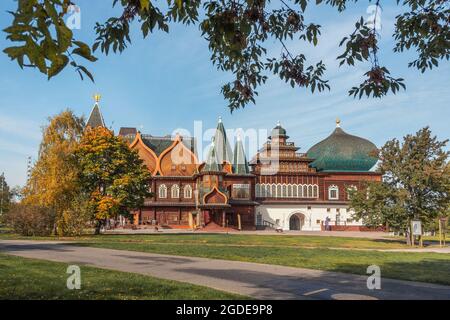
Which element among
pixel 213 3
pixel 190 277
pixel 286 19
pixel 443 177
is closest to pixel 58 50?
pixel 213 3

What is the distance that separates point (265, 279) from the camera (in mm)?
11461

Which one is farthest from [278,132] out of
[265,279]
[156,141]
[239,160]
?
[265,279]

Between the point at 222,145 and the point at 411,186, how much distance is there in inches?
1418

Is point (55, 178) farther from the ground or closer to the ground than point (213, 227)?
farther from the ground

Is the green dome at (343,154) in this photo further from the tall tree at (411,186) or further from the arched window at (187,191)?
the tall tree at (411,186)

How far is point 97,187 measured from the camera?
37500 mm

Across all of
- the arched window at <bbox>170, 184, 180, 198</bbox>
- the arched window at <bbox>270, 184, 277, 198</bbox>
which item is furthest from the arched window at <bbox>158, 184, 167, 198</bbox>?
the arched window at <bbox>270, 184, 277, 198</bbox>

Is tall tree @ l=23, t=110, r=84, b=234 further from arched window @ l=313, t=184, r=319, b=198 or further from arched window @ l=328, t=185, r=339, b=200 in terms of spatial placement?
arched window @ l=328, t=185, r=339, b=200

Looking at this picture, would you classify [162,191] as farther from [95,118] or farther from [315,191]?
[315,191]

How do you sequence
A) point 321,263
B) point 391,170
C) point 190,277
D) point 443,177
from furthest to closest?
1. point 391,170
2. point 443,177
3. point 321,263
4. point 190,277

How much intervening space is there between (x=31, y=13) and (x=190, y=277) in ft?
31.1

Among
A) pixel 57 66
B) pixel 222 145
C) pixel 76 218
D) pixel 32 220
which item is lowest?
pixel 32 220

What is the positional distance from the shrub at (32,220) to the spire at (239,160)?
31.9 metres
